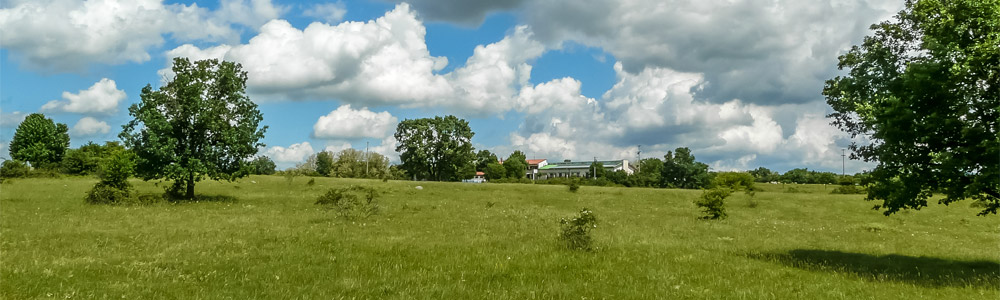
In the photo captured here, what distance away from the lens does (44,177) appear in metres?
65.1

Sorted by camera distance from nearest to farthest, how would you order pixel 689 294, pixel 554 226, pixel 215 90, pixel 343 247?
pixel 689 294, pixel 343 247, pixel 554 226, pixel 215 90

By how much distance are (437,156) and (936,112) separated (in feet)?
319

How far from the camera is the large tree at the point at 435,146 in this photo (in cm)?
10631

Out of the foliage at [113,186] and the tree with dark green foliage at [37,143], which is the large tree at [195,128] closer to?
the foliage at [113,186]

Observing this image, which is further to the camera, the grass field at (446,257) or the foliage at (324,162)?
the foliage at (324,162)

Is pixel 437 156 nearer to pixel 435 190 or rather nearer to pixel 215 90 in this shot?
pixel 435 190

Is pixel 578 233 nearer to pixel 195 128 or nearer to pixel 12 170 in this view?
pixel 195 128

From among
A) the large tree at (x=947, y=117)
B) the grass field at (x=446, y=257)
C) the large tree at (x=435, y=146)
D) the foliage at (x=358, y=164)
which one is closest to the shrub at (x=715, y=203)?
the grass field at (x=446, y=257)

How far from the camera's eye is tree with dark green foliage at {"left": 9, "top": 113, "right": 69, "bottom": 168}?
96.4 m

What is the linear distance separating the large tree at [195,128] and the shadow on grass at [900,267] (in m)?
33.9

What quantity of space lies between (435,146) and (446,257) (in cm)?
9181

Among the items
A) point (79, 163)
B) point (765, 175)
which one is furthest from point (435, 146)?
point (765, 175)

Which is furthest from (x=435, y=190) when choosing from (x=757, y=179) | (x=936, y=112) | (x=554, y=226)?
(x=757, y=179)

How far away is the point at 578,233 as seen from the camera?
1906cm
